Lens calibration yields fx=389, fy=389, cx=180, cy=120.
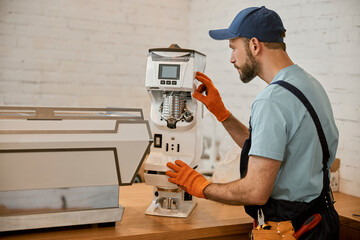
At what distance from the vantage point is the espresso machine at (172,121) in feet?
5.80

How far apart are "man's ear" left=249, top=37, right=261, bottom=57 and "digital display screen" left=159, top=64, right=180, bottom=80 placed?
1.24 feet

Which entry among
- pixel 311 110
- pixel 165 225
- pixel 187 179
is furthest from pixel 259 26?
pixel 165 225

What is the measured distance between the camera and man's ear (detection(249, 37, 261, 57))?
59.8 inches

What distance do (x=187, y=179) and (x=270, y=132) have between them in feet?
1.55

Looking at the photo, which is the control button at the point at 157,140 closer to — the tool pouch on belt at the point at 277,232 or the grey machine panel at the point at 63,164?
the grey machine panel at the point at 63,164

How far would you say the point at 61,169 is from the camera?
1465mm

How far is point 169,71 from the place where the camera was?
69.9 inches

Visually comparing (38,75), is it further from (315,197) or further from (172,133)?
(315,197)

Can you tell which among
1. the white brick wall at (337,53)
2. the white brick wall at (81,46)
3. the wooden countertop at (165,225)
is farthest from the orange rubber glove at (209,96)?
the white brick wall at (81,46)

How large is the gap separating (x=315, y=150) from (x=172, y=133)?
68cm

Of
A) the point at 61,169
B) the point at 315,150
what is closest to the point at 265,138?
the point at 315,150

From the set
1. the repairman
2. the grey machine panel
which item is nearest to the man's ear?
the repairman

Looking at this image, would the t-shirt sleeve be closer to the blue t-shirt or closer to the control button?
the blue t-shirt

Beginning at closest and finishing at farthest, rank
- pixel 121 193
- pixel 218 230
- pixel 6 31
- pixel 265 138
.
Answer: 1. pixel 265 138
2. pixel 218 230
3. pixel 121 193
4. pixel 6 31
